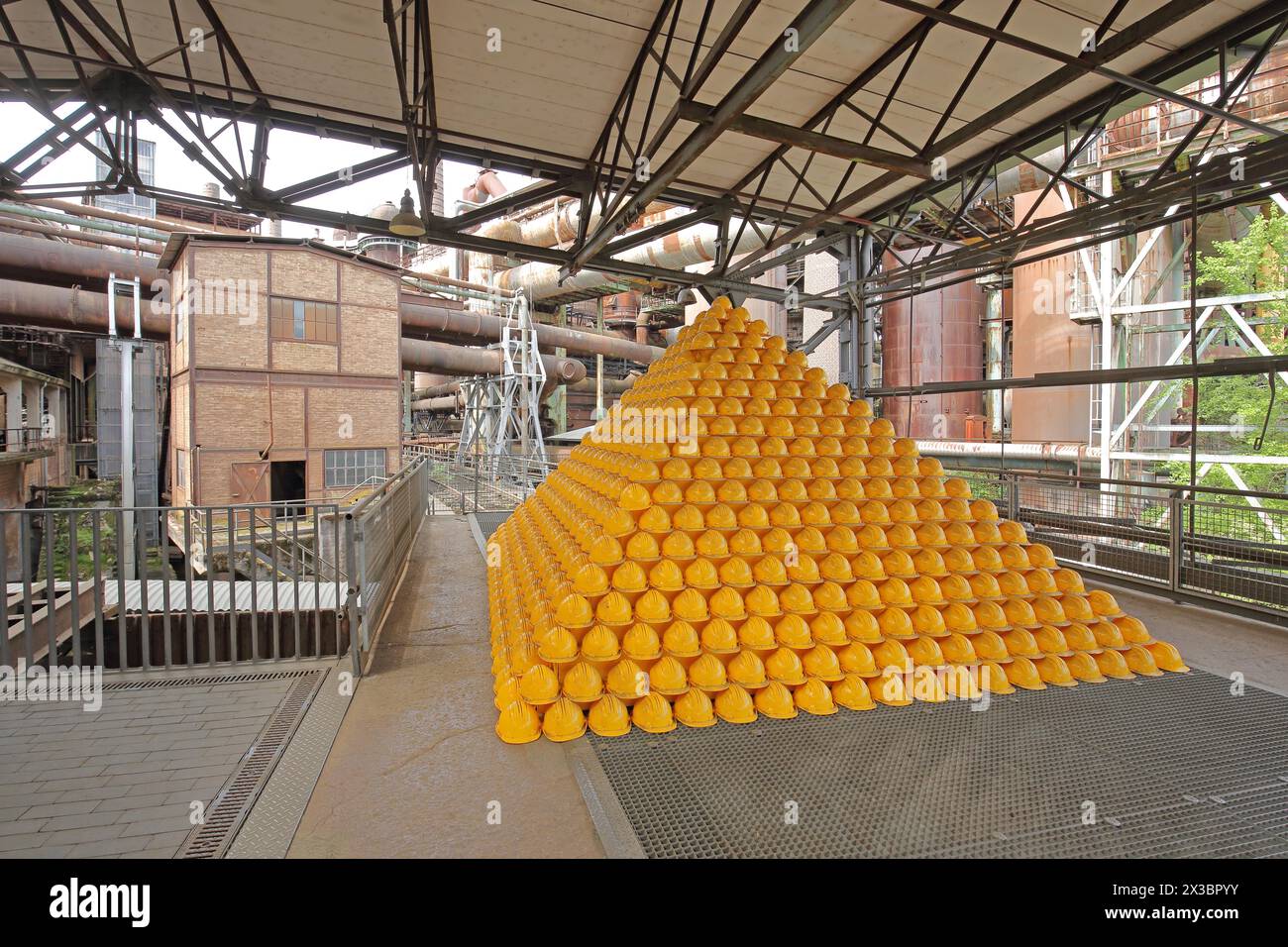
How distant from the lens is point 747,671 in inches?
167

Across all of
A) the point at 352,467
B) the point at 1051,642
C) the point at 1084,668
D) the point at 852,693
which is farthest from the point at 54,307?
the point at 1084,668

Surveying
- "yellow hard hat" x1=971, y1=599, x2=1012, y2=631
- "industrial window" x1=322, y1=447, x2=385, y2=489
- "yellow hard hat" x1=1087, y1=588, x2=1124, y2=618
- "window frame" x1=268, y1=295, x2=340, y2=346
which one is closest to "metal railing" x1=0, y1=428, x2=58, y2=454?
"window frame" x1=268, y1=295, x2=340, y2=346

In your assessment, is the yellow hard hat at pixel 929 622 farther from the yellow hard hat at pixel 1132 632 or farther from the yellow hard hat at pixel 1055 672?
the yellow hard hat at pixel 1132 632

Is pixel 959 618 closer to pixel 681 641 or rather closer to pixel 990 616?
pixel 990 616

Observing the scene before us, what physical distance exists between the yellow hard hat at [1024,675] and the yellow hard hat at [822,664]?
1.44m

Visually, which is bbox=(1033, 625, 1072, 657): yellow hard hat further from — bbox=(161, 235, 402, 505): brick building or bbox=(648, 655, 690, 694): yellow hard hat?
bbox=(161, 235, 402, 505): brick building

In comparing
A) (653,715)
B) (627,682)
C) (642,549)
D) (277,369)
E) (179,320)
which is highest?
(179,320)

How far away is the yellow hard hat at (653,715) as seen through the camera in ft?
12.9

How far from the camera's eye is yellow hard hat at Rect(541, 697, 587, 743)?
3799mm

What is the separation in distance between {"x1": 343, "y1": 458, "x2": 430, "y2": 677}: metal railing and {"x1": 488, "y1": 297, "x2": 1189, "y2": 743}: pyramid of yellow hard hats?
3.54ft

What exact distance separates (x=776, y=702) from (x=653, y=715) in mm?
857

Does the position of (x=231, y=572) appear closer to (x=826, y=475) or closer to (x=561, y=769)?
(x=561, y=769)

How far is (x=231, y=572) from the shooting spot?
4461mm

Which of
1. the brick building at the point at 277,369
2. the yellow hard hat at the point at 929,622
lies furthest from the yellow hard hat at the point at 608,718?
the brick building at the point at 277,369
